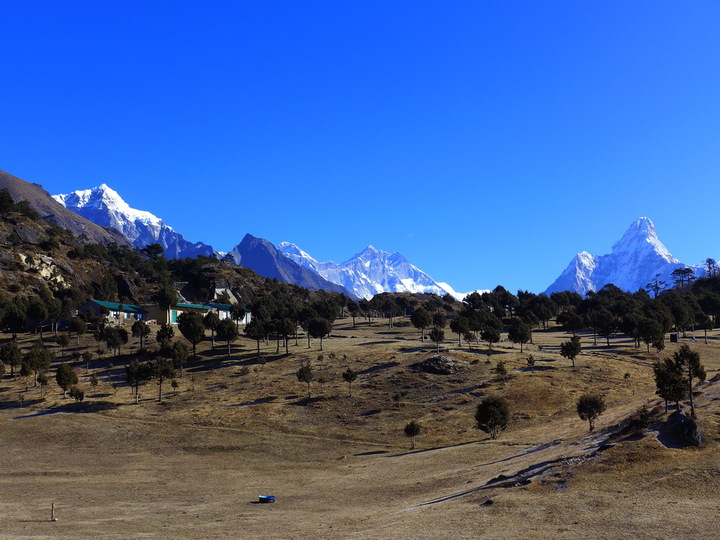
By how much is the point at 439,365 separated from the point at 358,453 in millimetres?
30918

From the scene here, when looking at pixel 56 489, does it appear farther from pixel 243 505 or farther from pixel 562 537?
pixel 562 537

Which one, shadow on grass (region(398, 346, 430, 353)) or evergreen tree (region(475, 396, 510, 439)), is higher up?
shadow on grass (region(398, 346, 430, 353))

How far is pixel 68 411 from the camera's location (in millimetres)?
77812

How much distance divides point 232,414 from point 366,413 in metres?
17.4

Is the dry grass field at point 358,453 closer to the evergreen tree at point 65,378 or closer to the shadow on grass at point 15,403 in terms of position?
the shadow on grass at point 15,403

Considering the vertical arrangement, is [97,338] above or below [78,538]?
above

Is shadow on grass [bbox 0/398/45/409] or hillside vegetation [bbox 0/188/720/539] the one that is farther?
shadow on grass [bbox 0/398/45/409]

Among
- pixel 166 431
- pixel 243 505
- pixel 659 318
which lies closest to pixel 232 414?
pixel 166 431

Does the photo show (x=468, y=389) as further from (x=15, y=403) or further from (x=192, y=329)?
(x=15, y=403)

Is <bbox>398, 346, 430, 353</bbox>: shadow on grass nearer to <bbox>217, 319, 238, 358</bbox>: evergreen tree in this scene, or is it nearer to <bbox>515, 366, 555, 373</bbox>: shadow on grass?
<bbox>515, 366, 555, 373</bbox>: shadow on grass

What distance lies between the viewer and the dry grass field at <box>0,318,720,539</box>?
30.9 meters

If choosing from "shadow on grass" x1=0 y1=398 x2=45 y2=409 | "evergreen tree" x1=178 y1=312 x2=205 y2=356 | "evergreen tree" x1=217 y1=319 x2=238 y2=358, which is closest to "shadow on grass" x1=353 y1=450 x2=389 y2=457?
"evergreen tree" x1=217 y1=319 x2=238 y2=358

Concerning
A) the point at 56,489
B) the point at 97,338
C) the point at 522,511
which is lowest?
the point at 56,489

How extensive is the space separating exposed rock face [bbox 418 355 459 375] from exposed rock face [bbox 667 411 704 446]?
46.2 m
